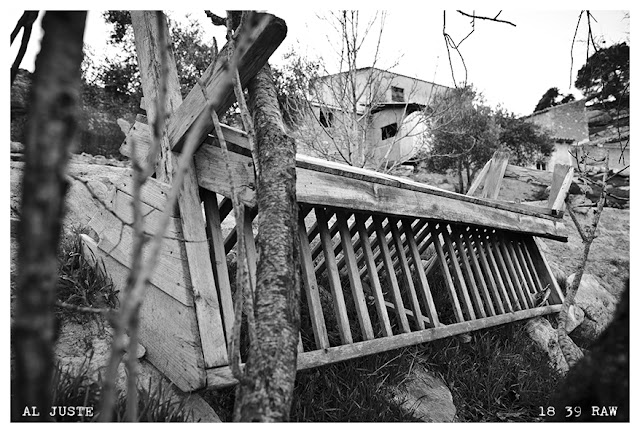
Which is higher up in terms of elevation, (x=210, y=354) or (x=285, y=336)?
(x=285, y=336)

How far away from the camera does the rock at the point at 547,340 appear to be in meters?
3.74

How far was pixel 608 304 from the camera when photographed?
5.50 meters

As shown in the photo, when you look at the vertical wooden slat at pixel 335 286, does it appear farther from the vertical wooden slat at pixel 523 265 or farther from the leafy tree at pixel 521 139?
the leafy tree at pixel 521 139

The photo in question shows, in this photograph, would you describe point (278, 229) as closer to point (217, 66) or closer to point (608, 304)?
point (217, 66)

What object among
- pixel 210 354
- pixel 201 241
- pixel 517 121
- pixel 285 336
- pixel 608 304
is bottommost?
pixel 608 304

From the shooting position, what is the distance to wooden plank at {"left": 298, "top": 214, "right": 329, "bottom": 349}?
2.45 meters

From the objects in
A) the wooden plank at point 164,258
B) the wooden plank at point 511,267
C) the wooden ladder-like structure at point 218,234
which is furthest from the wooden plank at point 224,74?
the wooden plank at point 511,267

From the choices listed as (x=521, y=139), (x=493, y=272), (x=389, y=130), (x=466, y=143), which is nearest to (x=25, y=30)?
(x=493, y=272)

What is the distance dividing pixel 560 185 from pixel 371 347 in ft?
10.2

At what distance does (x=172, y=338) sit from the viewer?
2158mm

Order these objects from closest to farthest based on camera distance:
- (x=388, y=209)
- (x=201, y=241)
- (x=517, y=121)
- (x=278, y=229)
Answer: (x=278, y=229), (x=201, y=241), (x=388, y=209), (x=517, y=121)

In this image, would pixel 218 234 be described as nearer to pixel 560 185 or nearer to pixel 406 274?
pixel 406 274

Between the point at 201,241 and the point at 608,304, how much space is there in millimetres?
5351
